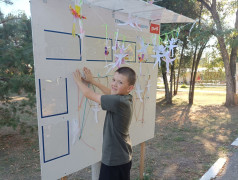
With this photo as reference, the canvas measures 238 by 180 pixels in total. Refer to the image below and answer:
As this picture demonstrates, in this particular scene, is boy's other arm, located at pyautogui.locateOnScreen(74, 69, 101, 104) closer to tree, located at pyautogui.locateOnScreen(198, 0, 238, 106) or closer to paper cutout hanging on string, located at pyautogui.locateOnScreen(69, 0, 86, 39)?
paper cutout hanging on string, located at pyautogui.locateOnScreen(69, 0, 86, 39)

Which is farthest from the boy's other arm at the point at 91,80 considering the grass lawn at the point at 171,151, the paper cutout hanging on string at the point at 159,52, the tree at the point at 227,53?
the tree at the point at 227,53

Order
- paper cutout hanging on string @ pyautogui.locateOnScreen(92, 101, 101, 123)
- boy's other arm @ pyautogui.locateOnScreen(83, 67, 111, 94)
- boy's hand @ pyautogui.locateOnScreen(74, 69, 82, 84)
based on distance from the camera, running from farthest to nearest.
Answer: paper cutout hanging on string @ pyautogui.locateOnScreen(92, 101, 101, 123) < boy's other arm @ pyautogui.locateOnScreen(83, 67, 111, 94) < boy's hand @ pyautogui.locateOnScreen(74, 69, 82, 84)

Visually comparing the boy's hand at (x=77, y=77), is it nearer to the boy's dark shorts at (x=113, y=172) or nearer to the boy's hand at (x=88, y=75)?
the boy's hand at (x=88, y=75)

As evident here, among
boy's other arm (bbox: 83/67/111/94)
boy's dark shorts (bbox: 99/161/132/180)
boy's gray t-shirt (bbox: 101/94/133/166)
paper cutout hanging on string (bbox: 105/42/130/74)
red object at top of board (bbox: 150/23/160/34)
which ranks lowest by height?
boy's dark shorts (bbox: 99/161/132/180)

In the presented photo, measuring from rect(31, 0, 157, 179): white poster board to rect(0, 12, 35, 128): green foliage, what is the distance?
2185 mm

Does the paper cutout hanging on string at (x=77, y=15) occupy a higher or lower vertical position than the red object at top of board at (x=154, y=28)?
lower

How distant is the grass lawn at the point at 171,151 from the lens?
11.7ft

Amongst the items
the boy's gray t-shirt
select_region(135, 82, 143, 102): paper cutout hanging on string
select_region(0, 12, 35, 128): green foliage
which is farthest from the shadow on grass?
select_region(0, 12, 35, 128): green foliage

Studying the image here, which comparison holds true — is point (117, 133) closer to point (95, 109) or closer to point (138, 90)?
point (95, 109)

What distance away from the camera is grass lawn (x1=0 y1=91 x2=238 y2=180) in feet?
11.7

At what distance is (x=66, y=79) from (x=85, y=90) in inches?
7.7

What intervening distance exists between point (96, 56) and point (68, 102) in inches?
22.3

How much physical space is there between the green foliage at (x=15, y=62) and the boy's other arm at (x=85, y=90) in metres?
2.28

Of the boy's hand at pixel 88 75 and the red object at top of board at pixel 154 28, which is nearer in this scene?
the boy's hand at pixel 88 75
